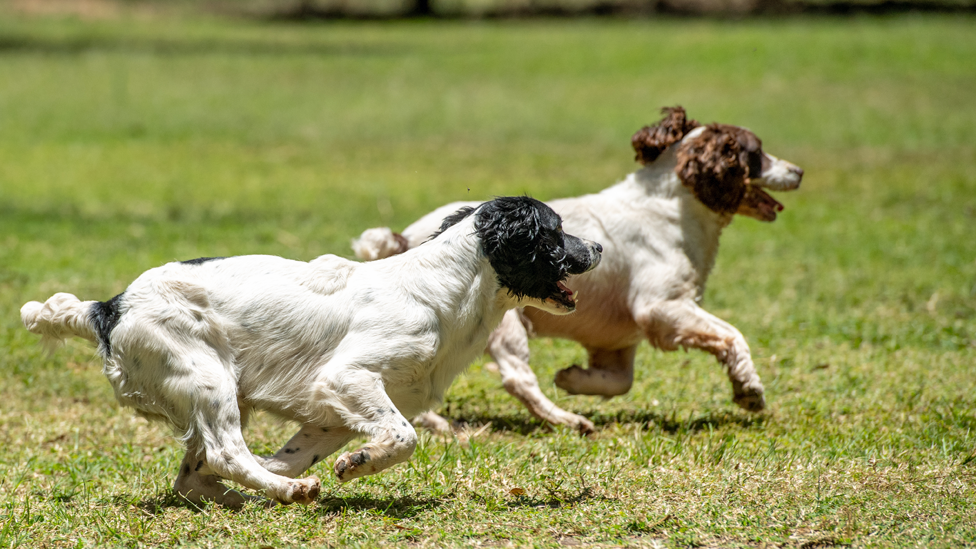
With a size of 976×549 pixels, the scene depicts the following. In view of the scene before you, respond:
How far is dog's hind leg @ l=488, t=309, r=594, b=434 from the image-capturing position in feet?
18.7

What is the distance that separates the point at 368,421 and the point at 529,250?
964 millimetres

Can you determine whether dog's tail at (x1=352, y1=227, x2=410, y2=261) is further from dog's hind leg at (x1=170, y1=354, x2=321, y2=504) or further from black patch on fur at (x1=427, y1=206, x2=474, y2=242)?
dog's hind leg at (x1=170, y1=354, x2=321, y2=504)

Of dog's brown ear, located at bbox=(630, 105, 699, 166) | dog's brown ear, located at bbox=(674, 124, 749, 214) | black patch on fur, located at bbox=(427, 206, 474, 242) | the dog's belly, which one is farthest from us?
dog's brown ear, located at bbox=(630, 105, 699, 166)

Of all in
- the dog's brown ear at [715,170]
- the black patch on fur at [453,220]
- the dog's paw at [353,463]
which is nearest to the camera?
the dog's paw at [353,463]

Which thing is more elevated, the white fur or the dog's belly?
the white fur

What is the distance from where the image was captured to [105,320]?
13.6 feet

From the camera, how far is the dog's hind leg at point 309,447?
424 centimetres

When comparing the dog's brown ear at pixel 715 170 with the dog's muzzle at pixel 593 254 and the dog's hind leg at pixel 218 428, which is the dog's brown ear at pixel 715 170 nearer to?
the dog's muzzle at pixel 593 254

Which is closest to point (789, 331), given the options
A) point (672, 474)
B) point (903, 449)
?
point (903, 449)

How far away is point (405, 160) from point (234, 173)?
2.62m

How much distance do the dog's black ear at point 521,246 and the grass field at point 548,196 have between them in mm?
883

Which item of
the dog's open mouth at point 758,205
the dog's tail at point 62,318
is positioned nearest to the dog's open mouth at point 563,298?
the dog's tail at point 62,318

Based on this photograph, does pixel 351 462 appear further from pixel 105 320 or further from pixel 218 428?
pixel 105 320

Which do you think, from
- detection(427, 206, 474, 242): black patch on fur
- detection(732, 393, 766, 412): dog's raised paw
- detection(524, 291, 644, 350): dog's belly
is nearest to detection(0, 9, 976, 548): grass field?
detection(732, 393, 766, 412): dog's raised paw
